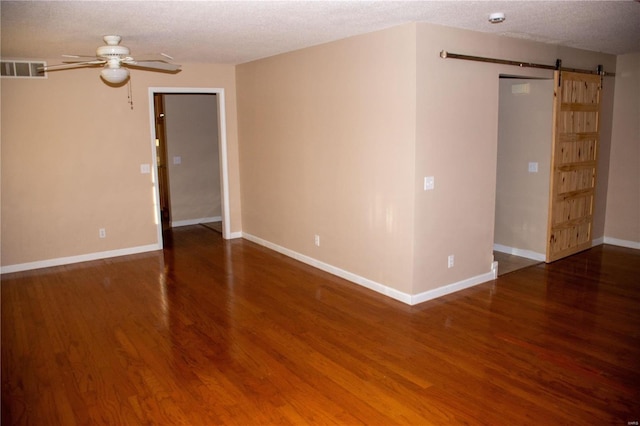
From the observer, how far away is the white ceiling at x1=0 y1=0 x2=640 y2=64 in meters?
3.32

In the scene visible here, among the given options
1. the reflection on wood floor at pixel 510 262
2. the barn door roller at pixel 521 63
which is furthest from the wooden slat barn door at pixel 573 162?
the reflection on wood floor at pixel 510 262

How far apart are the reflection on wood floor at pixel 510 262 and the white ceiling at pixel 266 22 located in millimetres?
2447

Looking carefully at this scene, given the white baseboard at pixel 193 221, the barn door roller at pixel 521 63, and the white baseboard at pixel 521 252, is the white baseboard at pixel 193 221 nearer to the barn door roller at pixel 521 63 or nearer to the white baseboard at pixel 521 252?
the white baseboard at pixel 521 252

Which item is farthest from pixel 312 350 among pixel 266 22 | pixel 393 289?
pixel 266 22

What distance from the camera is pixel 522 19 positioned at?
3844mm

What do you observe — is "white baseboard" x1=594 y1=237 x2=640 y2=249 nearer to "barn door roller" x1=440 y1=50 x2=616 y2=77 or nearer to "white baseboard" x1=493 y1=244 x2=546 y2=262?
"white baseboard" x1=493 y1=244 x2=546 y2=262

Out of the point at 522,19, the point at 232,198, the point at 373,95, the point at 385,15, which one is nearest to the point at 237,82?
the point at 232,198

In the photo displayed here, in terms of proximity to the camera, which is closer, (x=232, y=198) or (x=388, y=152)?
(x=388, y=152)

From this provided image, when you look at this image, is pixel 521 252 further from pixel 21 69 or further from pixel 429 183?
pixel 21 69

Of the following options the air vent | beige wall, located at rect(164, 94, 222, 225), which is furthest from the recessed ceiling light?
beige wall, located at rect(164, 94, 222, 225)

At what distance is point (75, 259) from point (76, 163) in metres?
1.20

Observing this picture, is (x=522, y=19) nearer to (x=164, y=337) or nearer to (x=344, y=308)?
(x=344, y=308)

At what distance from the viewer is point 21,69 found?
5410 millimetres

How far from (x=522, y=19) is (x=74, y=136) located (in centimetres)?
505
